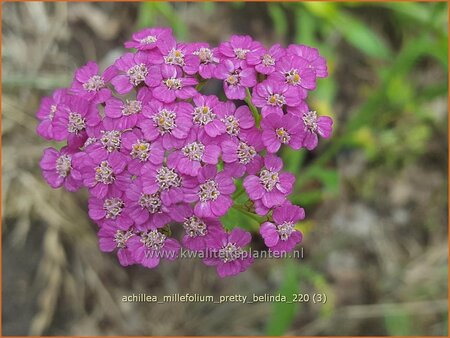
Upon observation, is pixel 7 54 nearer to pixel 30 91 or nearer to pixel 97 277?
pixel 30 91

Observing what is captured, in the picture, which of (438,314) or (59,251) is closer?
(59,251)

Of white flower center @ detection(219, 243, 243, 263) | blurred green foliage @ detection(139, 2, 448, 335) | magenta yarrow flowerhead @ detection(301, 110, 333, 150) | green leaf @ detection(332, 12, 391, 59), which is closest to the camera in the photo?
white flower center @ detection(219, 243, 243, 263)

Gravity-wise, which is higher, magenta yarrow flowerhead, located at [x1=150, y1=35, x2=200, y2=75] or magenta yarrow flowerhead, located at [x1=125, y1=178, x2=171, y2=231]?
magenta yarrow flowerhead, located at [x1=150, y1=35, x2=200, y2=75]

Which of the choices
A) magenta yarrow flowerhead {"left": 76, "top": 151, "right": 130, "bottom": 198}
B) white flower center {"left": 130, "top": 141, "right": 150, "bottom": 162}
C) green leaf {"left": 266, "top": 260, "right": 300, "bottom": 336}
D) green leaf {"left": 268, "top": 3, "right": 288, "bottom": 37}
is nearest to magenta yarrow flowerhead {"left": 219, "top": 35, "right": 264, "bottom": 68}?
white flower center {"left": 130, "top": 141, "right": 150, "bottom": 162}

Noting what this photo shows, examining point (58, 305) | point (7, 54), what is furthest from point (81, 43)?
point (58, 305)

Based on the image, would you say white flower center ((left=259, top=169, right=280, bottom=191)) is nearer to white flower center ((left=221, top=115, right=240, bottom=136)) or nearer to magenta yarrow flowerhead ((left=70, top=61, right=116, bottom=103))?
white flower center ((left=221, top=115, right=240, bottom=136))

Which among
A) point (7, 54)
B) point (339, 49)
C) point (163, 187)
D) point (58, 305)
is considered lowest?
point (163, 187)
